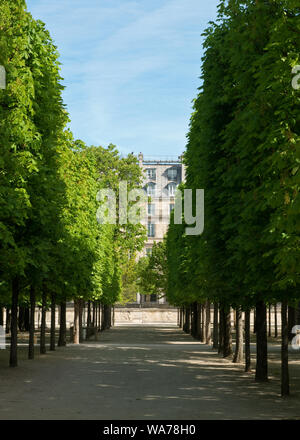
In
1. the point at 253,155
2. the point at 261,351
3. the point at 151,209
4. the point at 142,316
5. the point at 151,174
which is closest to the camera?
the point at 253,155

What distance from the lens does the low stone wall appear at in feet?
361

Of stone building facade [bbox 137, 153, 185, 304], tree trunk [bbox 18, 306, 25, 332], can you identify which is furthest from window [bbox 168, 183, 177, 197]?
tree trunk [bbox 18, 306, 25, 332]

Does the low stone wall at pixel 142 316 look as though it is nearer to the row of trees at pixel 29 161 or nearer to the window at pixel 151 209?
the window at pixel 151 209

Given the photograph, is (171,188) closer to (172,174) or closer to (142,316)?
(172,174)

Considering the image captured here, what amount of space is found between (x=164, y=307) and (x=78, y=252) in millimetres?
78198

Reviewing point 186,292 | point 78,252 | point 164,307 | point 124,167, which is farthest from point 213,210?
point 164,307

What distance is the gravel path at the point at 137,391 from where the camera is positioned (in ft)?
50.3

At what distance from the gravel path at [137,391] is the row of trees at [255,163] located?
1564mm

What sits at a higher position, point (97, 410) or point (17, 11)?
point (17, 11)

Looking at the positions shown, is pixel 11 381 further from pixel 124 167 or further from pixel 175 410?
pixel 124 167

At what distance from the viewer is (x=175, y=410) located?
15.7 metres

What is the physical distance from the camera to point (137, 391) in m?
19.7

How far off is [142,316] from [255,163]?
301 feet

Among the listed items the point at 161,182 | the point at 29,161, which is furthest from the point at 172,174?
the point at 29,161
